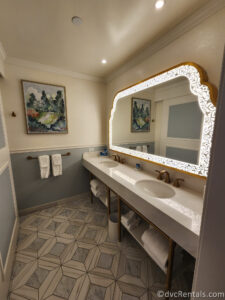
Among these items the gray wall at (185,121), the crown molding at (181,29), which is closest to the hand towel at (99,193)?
the gray wall at (185,121)

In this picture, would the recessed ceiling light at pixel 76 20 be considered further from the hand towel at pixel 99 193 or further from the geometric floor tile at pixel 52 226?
the geometric floor tile at pixel 52 226

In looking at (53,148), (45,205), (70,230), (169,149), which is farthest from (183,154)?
(45,205)

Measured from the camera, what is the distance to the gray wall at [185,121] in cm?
107

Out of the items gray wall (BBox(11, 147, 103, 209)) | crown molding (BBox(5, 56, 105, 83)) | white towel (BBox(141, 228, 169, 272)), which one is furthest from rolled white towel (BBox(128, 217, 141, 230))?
crown molding (BBox(5, 56, 105, 83))

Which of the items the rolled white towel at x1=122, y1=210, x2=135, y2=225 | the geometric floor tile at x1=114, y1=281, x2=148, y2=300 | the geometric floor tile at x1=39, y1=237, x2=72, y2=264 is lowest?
the geometric floor tile at x1=39, y1=237, x2=72, y2=264

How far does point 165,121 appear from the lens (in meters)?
1.37

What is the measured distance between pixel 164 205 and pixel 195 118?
781 millimetres

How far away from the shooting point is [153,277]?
1158 mm

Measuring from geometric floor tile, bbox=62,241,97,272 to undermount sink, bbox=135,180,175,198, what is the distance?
927 mm

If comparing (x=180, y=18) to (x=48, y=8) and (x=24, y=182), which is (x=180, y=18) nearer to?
(x=48, y=8)

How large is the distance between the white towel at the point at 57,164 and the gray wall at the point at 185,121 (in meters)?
1.68

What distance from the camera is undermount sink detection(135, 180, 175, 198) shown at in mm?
1234

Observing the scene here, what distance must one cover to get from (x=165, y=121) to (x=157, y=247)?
1.18 metres

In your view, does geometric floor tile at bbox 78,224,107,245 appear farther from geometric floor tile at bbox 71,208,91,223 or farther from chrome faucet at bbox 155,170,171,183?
chrome faucet at bbox 155,170,171,183
